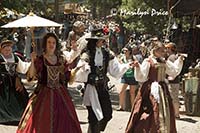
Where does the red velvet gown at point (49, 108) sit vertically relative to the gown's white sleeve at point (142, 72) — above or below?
below

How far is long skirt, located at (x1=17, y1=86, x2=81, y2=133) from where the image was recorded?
21.7 ft

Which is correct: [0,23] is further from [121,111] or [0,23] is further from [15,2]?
[121,111]

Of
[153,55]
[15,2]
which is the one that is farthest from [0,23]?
[153,55]

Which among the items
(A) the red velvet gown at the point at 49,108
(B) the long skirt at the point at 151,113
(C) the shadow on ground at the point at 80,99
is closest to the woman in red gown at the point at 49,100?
(A) the red velvet gown at the point at 49,108

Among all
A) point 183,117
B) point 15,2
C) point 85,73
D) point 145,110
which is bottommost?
point 183,117

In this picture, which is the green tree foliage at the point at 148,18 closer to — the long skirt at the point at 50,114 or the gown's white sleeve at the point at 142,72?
the gown's white sleeve at the point at 142,72

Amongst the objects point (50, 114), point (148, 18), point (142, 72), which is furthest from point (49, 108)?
point (148, 18)

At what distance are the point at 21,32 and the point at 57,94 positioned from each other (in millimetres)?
14139

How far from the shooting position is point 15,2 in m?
12.6

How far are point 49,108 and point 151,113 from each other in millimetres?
1433

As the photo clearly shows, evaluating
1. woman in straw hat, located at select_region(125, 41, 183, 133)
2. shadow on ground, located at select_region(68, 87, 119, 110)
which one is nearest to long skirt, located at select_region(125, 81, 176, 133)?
woman in straw hat, located at select_region(125, 41, 183, 133)

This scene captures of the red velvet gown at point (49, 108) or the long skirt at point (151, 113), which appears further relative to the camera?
the long skirt at point (151, 113)

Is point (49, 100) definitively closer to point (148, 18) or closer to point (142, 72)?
point (142, 72)

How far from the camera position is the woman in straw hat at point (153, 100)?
709 centimetres
